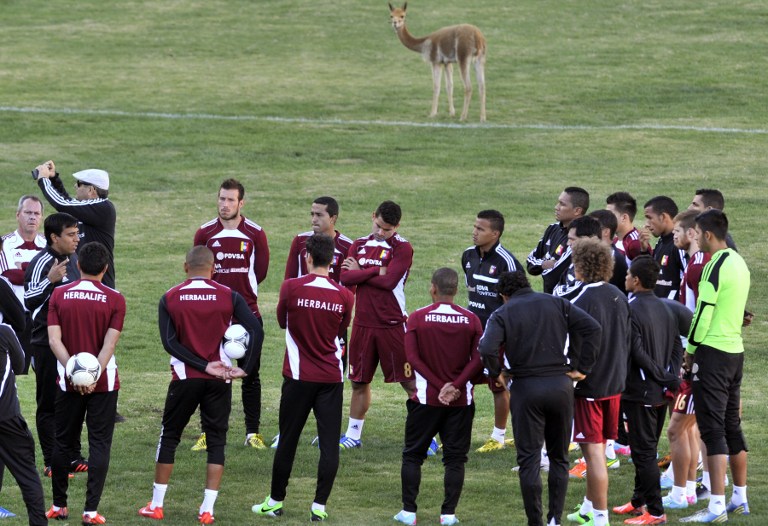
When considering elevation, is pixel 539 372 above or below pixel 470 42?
below

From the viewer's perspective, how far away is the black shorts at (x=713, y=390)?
27.7 ft

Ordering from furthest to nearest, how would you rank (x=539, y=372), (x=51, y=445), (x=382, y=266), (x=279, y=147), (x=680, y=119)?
(x=680, y=119) → (x=279, y=147) → (x=382, y=266) → (x=51, y=445) → (x=539, y=372)

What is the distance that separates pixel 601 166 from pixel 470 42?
17.1 ft

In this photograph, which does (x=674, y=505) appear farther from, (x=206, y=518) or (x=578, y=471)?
(x=206, y=518)


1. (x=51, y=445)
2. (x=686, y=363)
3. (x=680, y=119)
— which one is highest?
(x=680, y=119)

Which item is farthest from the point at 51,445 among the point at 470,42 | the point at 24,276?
the point at 470,42

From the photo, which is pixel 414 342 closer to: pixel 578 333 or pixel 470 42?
pixel 578 333

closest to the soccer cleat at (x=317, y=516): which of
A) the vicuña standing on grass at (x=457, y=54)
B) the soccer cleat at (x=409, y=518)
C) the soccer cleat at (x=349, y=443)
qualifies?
the soccer cleat at (x=409, y=518)

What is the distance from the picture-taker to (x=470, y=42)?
27.3 meters

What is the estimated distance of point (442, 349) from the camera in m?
8.40

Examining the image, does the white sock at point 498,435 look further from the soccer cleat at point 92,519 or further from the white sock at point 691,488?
the soccer cleat at point 92,519

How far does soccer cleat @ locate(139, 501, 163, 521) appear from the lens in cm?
848

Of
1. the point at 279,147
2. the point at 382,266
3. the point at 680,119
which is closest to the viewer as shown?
the point at 382,266

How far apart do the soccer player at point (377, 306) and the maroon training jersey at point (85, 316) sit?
8.44ft
